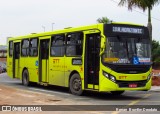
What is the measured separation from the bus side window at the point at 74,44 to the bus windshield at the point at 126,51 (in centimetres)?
180

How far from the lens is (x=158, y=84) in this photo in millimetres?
26156

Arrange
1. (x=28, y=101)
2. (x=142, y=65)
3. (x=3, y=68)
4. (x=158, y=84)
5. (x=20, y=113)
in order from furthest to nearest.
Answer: (x=3, y=68), (x=158, y=84), (x=142, y=65), (x=28, y=101), (x=20, y=113)

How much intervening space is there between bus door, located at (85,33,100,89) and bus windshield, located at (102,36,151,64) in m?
0.59

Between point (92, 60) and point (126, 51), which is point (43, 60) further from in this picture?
point (126, 51)

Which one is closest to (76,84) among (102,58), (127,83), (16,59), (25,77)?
(102,58)

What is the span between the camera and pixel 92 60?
1764 cm

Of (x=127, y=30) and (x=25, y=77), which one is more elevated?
(x=127, y=30)

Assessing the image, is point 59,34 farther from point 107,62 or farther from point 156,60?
point 156,60

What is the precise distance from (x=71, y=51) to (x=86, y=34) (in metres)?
1.50

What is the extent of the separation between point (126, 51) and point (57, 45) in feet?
14.9

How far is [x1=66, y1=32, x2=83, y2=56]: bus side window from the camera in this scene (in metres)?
18.4

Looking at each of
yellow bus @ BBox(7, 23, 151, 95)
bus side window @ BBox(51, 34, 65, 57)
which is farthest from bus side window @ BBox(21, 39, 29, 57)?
yellow bus @ BBox(7, 23, 151, 95)

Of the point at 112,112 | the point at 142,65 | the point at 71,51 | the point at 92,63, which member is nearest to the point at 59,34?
the point at 71,51

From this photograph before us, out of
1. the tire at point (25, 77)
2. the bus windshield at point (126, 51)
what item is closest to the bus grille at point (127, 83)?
the bus windshield at point (126, 51)
